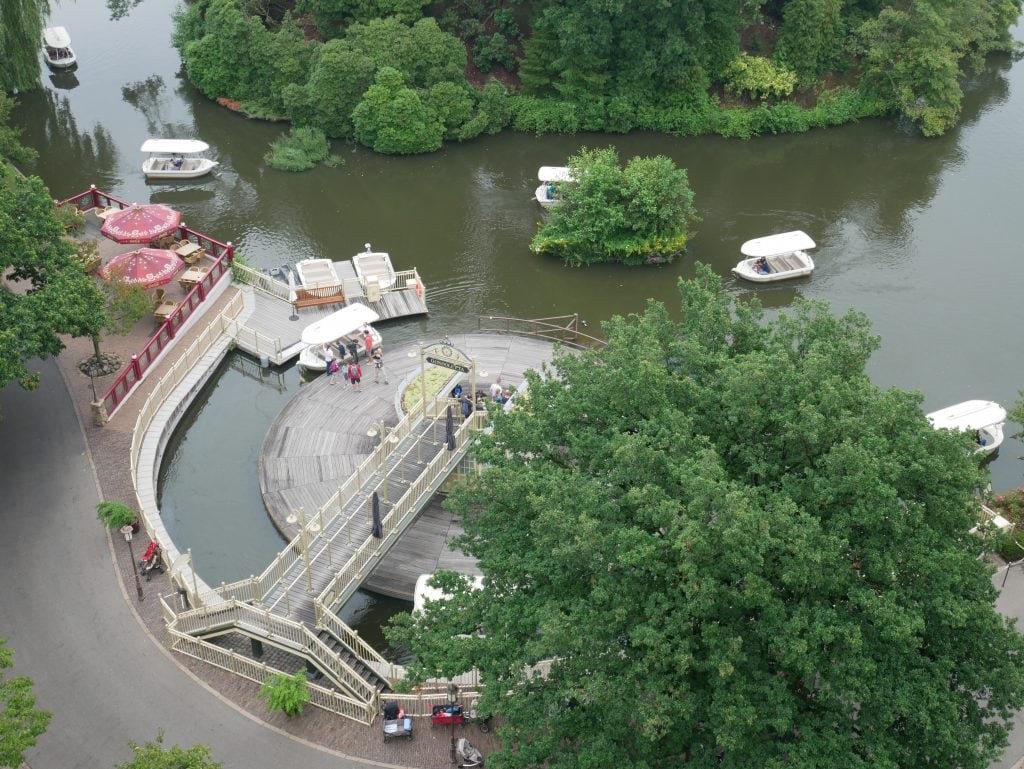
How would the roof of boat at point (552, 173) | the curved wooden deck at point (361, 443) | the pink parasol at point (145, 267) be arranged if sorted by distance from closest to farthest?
the curved wooden deck at point (361, 443) < the pink parasol at point (145, 267) < the roof of boat at point (552, 173)

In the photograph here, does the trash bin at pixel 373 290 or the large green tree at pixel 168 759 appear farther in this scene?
the trash bin at pixel 373 290

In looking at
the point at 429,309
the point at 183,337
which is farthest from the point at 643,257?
the point at 183,337

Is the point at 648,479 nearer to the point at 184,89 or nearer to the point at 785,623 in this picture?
the point at 785,623

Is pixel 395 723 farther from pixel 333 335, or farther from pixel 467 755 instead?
pixel 333 335

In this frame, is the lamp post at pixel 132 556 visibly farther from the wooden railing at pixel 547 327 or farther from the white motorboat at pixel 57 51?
the white motorboat at pixel 57 51

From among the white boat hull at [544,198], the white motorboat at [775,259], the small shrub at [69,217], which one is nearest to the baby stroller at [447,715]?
the small shrub at [69,217]

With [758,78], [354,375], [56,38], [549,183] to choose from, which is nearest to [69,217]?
[354,375]
